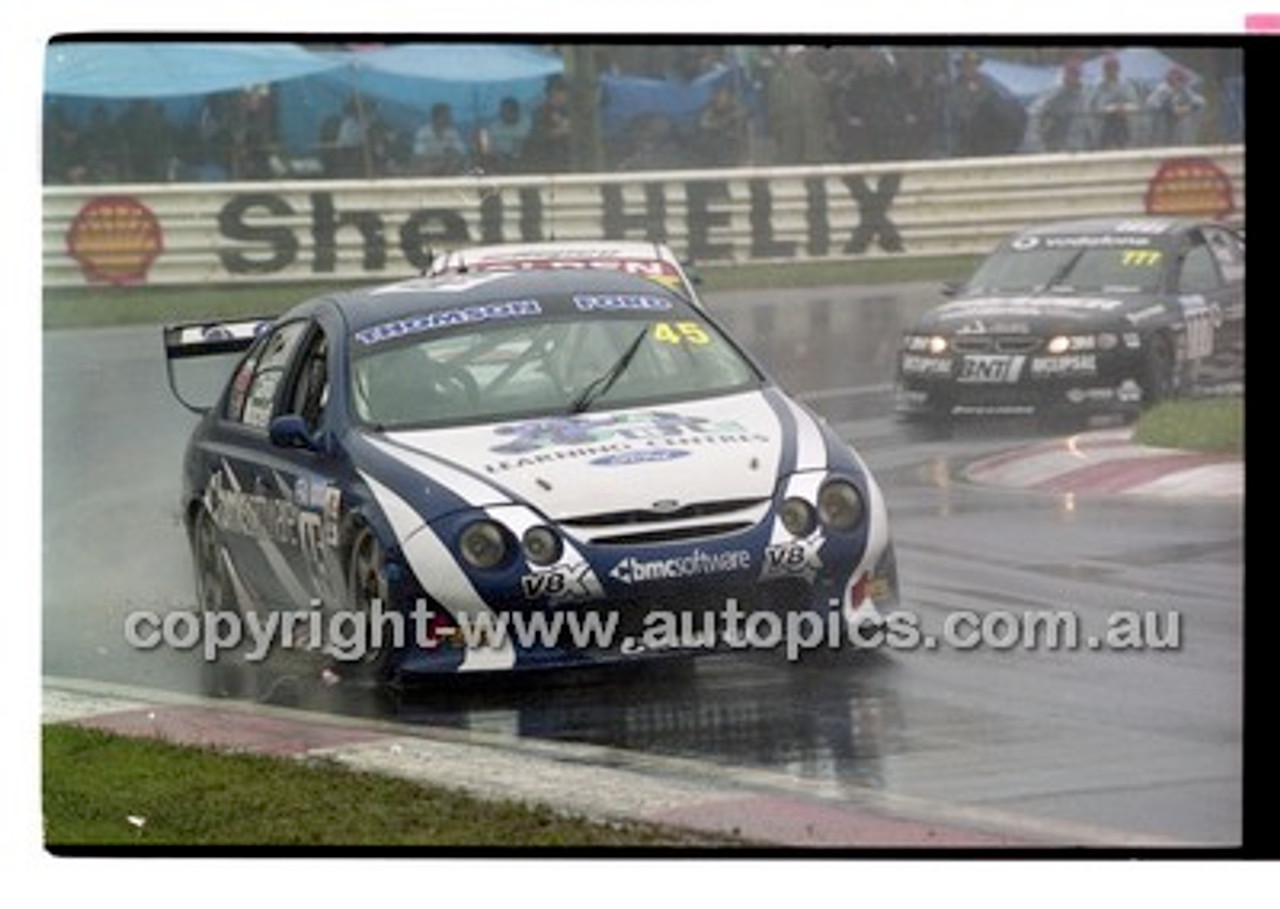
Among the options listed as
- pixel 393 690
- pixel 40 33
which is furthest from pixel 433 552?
pixel 40 33

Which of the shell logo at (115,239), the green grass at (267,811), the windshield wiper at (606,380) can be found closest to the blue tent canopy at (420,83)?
the shell logo at (115,239)

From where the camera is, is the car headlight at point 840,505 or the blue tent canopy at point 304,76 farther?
the car headlight at point 840,505

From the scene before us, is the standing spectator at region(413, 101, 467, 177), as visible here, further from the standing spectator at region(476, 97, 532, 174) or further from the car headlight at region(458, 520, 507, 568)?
the car headlight at region(458, 520, 507, 568)

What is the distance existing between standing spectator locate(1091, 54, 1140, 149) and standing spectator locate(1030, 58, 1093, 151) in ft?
0.08

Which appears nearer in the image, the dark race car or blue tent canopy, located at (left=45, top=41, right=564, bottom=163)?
blue tent canopy, located at (left=45, top=41, right=564, bottom=163)

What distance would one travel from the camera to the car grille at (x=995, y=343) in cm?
1461

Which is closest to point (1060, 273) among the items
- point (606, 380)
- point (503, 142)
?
point (606, 380)

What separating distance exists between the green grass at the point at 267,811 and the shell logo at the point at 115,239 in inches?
39.0

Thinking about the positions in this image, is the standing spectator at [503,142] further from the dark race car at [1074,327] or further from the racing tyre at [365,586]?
the dark race car at [1074,327]

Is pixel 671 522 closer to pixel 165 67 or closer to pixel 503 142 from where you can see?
pixel 503 142

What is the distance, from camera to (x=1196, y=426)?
14.4 metres

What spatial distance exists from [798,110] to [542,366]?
2.58ft

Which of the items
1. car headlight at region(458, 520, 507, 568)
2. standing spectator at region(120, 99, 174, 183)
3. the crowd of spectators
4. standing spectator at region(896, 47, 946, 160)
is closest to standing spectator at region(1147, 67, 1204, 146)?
the crowd of spectators

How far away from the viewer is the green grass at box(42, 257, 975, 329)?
1452cm
